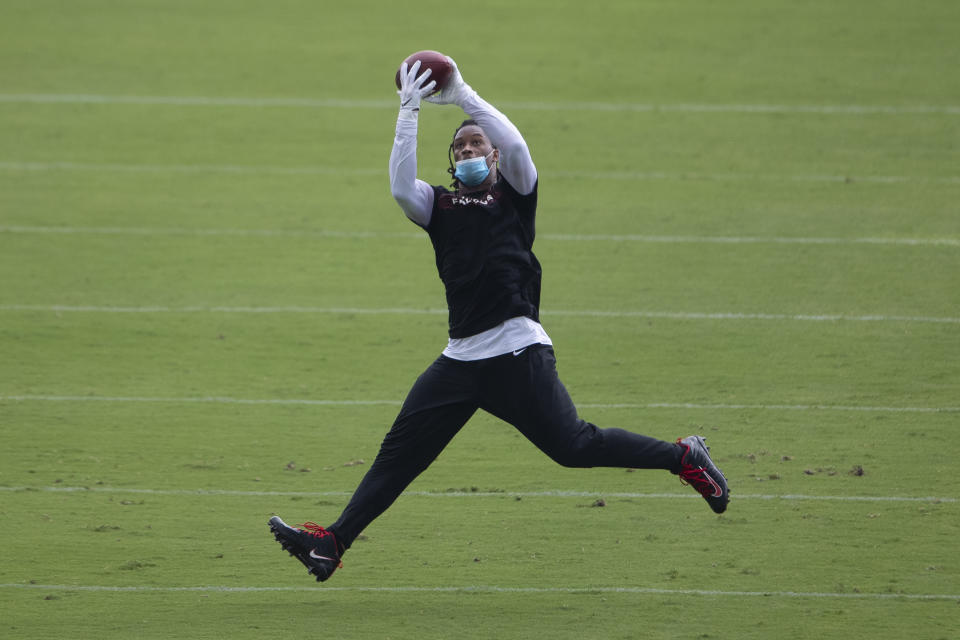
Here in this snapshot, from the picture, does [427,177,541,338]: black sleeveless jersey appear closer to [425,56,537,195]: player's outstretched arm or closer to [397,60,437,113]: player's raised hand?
[425,56,537,195]: player's outstretched arm

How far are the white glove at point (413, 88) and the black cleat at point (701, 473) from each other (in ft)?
5.26

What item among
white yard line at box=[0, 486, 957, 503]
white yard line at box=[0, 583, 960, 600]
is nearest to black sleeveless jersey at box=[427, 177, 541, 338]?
white yard line at box=[0, 583, 960, 600]

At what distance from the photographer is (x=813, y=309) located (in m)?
9.51

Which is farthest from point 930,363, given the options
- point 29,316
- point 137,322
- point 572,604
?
point 29,316

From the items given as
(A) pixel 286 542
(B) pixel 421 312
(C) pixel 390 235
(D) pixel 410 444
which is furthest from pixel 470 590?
(C) pixel 390 235

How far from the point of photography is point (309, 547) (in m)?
4.93

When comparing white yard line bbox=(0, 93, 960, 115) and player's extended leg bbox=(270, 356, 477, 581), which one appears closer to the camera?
player's extended leg bbox=(270, 356, 477, 581)

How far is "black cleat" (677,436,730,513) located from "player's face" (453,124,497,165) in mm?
1327

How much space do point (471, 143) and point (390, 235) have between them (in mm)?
6491

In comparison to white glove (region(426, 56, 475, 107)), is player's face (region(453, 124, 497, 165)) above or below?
below

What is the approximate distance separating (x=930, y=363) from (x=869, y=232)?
9.24ft

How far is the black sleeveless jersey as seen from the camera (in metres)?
4.96

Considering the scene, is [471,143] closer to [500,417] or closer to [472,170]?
[472,170]

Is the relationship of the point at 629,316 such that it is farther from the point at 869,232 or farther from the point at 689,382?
the point at 869,232
